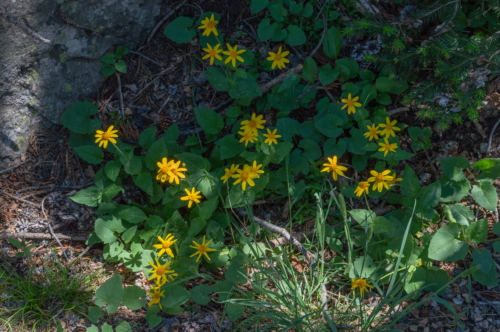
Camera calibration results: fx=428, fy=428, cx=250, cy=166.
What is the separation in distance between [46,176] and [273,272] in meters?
1.59

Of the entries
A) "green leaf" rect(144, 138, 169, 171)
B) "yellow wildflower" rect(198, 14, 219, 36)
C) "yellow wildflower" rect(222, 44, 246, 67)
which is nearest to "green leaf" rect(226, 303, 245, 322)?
"green leaf" rect(144, 138, 169, 171)

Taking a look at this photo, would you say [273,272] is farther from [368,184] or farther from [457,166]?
[457,166]

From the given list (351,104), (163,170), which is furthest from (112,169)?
(351,104)

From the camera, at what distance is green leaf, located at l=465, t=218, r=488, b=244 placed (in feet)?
7.27

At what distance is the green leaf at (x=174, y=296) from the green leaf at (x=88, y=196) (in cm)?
69

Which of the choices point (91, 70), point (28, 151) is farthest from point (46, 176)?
point (91, 70)

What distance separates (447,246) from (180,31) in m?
2.03

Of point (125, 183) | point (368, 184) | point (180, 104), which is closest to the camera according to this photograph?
point (368, 184)

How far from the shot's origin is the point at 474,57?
211 cm

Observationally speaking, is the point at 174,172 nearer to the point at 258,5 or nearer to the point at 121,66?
the point at 121,66

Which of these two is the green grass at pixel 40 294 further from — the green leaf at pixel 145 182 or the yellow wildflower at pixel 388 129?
the yellow wildflower at pixel 388 129

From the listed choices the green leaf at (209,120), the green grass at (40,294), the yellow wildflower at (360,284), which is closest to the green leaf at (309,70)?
the green leaf at (209,120)

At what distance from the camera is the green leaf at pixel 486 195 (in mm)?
2281

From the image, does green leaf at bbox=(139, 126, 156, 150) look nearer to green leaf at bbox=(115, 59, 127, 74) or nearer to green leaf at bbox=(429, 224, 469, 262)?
green leaf at bbox=(115, 59, 127, 74)
